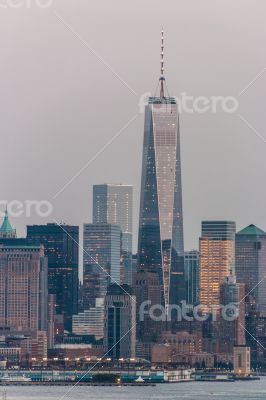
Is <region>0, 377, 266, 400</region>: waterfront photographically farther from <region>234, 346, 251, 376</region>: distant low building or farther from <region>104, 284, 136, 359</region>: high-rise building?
<region>104, 284, 136, 359</region>: high-rise building

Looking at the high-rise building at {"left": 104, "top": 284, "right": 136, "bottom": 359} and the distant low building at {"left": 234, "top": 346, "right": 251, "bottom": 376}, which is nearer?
the distant low building at {"left": 234, "top": 346, "right": 251, "bottom": 376}

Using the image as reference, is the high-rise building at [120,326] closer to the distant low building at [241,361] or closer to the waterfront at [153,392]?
the distant low building at [241,361]

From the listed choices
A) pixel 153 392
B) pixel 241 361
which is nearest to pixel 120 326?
pixel 241 361

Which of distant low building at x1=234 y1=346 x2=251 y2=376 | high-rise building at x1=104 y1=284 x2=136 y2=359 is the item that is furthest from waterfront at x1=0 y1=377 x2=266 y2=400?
high-rise building at x1=104 y1=284 x2=136 y2=359

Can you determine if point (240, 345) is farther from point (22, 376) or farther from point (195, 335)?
point (22, 376)

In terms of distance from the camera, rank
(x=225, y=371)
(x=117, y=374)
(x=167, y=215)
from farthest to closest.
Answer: (x=167, y=215) → (x=225, y=371) → (x=117, y=374)

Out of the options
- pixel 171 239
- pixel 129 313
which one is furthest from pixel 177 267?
pixel 129 313
